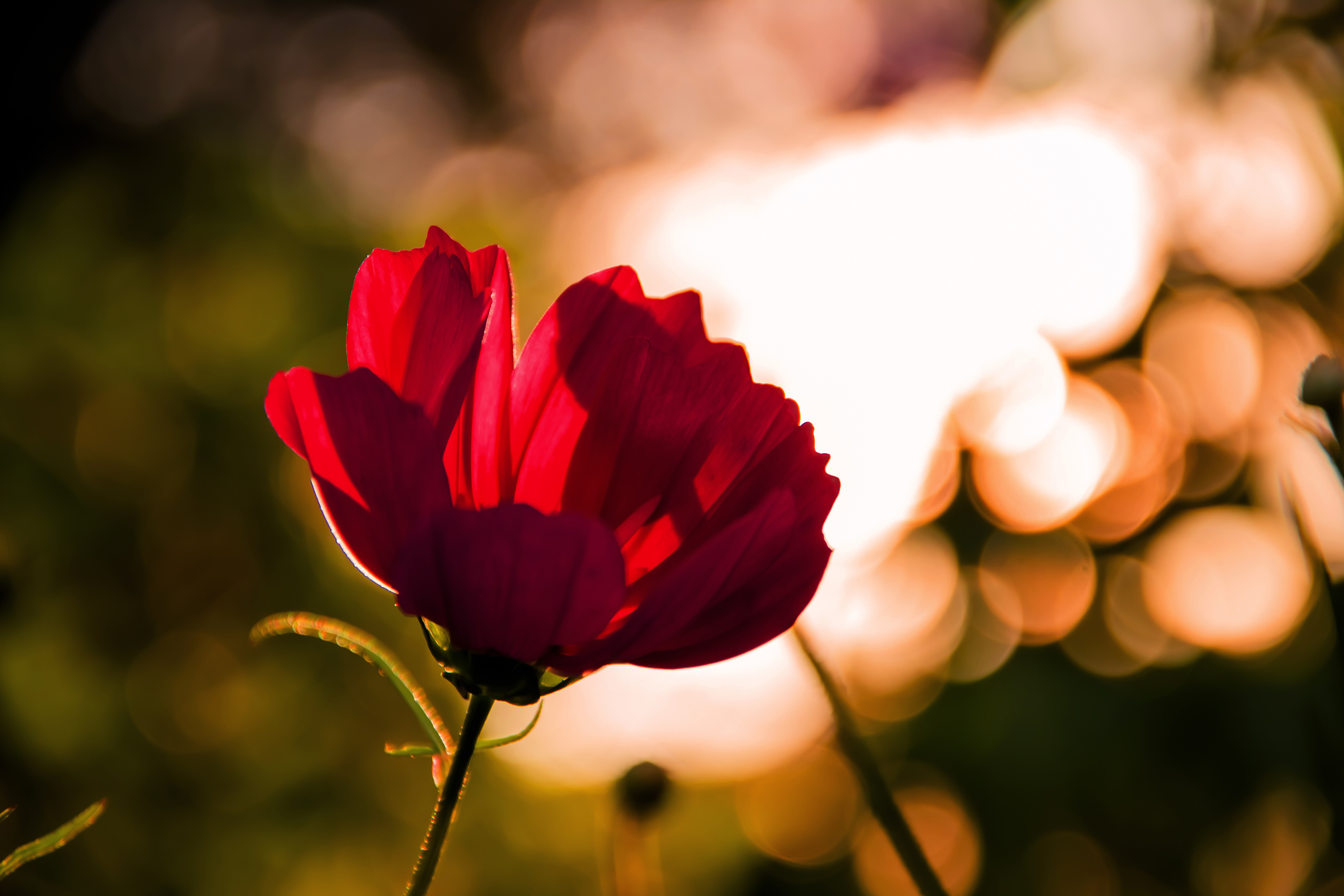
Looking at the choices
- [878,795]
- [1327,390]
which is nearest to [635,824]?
[878,795]

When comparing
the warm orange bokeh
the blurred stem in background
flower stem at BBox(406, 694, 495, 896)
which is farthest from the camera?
the warm orange bokeh

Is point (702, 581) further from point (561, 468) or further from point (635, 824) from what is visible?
point (635, 824)

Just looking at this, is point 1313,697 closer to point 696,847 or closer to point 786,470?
point 786,470

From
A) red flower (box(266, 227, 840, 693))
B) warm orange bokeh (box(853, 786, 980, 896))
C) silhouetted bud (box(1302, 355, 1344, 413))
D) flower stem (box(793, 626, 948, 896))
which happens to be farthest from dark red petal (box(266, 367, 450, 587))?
warm orange bokeh (box(853, 786, 980, 896))

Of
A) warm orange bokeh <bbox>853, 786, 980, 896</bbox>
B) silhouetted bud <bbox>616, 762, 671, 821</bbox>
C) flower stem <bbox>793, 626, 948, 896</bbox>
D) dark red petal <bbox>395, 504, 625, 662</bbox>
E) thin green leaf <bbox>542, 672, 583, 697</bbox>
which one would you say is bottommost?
warm orange bokeh <bbox>853, 786, 980, 896</bbox>

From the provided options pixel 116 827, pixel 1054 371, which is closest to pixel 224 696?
pixel 116 827

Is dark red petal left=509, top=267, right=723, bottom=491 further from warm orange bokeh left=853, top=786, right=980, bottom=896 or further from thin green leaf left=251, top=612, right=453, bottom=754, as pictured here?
warm orange bokeh left=853, top=786, right=980, bottom=896

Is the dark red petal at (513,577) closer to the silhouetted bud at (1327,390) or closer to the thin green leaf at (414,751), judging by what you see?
the thin green leaf at (414,751)
